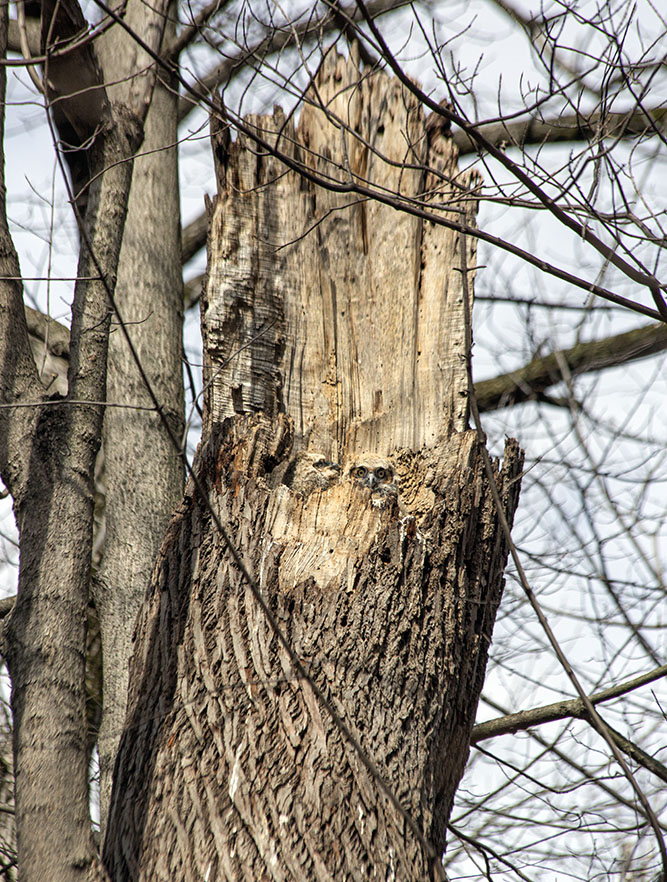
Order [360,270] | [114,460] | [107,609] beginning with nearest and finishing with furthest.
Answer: [360,270]
[107,609]
[114,460]

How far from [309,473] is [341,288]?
73 centimetres

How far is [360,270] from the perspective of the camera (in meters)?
2.74

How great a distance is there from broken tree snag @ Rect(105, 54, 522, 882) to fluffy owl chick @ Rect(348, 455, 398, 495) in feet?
0.04

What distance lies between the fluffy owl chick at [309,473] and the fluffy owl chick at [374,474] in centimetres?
6

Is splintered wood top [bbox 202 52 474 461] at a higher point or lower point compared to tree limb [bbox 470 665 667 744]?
higher

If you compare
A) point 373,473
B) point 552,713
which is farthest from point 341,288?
point 552,713

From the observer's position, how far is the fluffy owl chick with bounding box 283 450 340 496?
7.43 ft

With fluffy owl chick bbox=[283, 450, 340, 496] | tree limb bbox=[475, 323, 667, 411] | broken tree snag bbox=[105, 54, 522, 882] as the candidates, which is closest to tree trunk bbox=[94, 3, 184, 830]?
broken tree snag bbox=[105, 54, 522, 882]

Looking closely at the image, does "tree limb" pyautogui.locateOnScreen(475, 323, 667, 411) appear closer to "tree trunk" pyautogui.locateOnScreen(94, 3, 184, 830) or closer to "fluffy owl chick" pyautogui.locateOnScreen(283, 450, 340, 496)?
"tree trunk" pyautogui.locateOnScreen(94, 3, 184, 830)

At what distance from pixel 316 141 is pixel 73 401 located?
1.36 m

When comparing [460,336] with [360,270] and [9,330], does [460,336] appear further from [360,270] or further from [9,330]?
[9,330]

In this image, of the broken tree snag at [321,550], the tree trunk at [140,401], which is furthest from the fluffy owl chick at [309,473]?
the tree trunk at [140,401]

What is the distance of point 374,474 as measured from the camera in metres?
2.32

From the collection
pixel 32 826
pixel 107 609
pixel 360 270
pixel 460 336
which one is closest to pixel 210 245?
pixel 360 270
